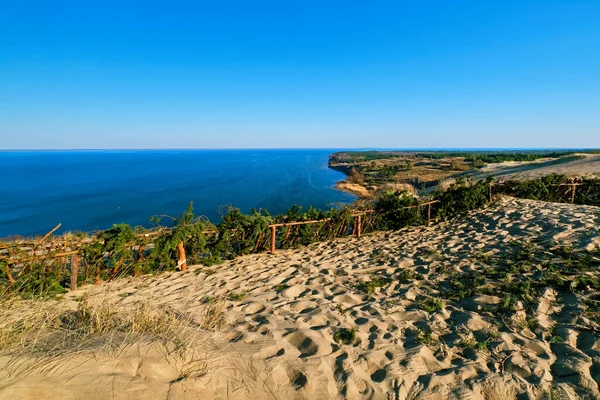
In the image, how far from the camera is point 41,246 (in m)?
5.80

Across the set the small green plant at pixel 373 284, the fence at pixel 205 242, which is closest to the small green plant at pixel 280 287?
the small green plant at pixel 373 284

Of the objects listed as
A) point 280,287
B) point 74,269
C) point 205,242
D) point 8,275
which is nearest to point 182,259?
point 205,242

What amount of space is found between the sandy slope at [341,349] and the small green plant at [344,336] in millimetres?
61

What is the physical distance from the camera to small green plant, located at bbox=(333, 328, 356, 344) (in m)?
3.42

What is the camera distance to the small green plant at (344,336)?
3.42m

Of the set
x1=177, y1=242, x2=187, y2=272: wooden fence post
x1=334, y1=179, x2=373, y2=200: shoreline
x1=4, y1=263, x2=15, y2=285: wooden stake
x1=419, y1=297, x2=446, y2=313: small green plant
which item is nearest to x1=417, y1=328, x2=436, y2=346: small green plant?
x1=419, y1=297, x2=446, y2=313: small green plant

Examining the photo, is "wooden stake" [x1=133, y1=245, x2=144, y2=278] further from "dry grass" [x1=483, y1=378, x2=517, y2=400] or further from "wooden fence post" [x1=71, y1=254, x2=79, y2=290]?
"dry grass" [x1=483, y1=378, x2=517, y2=400]

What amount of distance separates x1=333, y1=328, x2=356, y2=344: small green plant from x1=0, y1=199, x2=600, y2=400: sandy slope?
2.4 inches

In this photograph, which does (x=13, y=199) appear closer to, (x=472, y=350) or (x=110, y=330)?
(x=110, y=330)

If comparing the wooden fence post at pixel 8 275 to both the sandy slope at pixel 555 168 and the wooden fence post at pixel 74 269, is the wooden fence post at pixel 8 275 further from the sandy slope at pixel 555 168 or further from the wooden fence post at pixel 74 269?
A: the sandy slope at pixel 555 168

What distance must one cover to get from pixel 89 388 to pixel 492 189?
45.7 ft

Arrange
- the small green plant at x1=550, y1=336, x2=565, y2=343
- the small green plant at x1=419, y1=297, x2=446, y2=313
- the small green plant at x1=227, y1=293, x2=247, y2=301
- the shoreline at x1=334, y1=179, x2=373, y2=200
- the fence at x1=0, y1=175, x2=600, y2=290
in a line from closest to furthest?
1. the small green plant at x1=550, y1=336, x2=565, y2=343
2. the small green plant at x1=419, y1=297, x2=446, y2=313
3. the small green plant at x1=227, y1=293, x2=247, y2=301
4. the fence at x1=0, y1=175, x2=600, y2=290
5. the shoreline at x1=334, y1=179, x2=373, y2=200

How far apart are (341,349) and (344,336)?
0.29 metres

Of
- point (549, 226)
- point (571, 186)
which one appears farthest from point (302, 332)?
point (571, 186)
